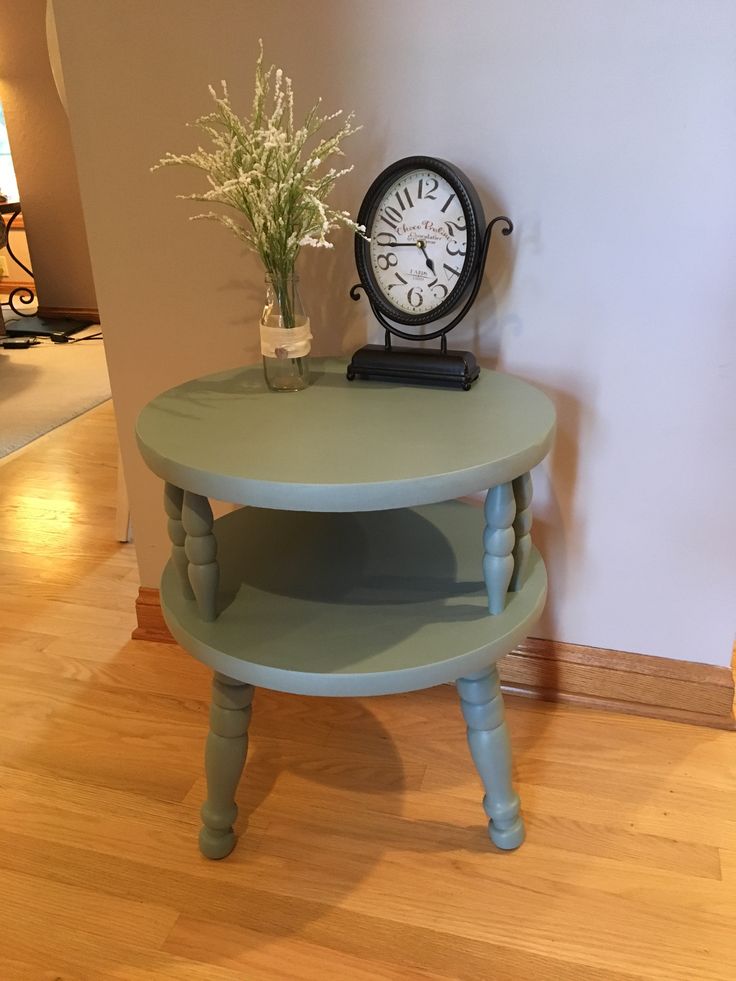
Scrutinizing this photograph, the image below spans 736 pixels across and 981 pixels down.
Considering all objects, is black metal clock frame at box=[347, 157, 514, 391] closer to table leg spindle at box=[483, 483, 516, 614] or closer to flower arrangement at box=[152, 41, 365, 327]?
flower arrangement at box=[152, 41, 365, 327]

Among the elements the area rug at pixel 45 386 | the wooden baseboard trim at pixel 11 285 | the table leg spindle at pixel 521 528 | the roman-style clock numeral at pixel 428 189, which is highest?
the roman-style clock numeral at pixel 428 189

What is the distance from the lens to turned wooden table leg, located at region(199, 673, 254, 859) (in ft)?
3.45

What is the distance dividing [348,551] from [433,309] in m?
0.36

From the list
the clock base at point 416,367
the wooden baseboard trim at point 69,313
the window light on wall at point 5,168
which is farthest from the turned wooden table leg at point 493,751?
the window light on wall at point 5,168

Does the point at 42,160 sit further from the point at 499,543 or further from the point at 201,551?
the point at 499,543

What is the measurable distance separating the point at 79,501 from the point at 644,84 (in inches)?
67.5

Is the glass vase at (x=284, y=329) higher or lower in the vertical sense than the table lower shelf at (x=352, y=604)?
higher

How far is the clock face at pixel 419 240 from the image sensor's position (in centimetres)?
106

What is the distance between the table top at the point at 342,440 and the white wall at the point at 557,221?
20cm

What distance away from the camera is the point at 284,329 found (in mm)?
1077

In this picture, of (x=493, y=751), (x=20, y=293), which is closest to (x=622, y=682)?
(x=493, y=751)

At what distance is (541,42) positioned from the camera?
1.07m

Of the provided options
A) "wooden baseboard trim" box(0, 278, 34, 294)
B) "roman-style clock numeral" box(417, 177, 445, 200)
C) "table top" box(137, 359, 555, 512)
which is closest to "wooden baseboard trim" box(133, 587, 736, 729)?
"table top" box(137, 359, 555, 512)

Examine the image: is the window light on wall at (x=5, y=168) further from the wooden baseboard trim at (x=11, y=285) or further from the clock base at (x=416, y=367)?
the clock base at (x=416, y=367)
